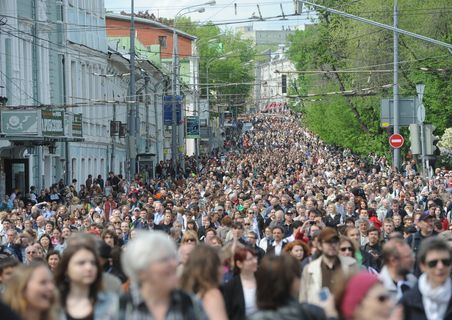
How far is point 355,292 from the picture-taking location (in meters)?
7.75

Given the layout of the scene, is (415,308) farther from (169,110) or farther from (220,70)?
(220,70)

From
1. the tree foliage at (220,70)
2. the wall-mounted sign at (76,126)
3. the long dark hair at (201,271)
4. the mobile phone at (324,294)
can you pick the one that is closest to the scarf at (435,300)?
the mobile phone at (324,294)

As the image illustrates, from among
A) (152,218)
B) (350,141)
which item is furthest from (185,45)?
(152,218)

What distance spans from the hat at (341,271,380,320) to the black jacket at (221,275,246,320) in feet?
9.37

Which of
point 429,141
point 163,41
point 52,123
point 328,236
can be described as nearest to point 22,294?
point 328,236

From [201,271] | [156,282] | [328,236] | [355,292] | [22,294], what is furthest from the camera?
[328,236]

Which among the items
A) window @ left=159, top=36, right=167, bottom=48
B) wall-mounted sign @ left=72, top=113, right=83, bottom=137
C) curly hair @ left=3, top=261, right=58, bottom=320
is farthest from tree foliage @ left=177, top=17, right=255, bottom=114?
curly hair @ left=3, top=261, right=58, bottom=320

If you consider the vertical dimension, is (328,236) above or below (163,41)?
below

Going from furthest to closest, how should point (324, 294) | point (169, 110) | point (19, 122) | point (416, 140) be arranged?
point (169, 110) < point (19, 122) < point (416, 140) < point (324, 294)

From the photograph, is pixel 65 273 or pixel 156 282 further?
pixel 65 273

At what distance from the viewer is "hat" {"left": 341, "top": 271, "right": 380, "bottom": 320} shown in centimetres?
773

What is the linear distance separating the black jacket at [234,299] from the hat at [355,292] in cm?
286

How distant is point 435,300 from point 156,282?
283 cm

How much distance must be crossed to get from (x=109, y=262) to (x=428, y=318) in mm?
4191
